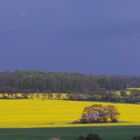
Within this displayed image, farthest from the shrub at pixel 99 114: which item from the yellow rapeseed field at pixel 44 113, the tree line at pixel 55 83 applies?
the tree line at pixel 55 83

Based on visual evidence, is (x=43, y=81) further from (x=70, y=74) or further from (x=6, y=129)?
(x=6, y=129)

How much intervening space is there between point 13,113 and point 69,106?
9.41 m

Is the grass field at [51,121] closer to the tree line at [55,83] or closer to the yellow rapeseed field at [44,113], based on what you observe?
the yellow rapeseed field at [44,113]

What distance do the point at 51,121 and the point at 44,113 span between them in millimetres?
8400

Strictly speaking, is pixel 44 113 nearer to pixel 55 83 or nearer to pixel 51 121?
pixel 51 121

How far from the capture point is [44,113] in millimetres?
63188

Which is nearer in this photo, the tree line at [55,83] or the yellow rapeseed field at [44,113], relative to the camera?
the yellow rapeseed field at [44,113]

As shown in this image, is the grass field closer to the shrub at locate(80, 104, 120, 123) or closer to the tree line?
the shrub at locate(80, 104, 120, 123)

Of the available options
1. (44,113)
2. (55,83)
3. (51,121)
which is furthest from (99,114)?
(55,83)

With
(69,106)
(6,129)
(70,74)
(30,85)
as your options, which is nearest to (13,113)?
(69,106)

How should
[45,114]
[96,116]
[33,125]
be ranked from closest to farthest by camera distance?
[33,125]
[96,116]
[45,114]

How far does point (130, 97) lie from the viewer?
82125 mm

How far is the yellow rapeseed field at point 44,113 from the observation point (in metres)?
52.8

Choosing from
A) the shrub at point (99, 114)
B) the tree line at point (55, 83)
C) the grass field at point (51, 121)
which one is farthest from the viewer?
the tree line at point (55, 83)
